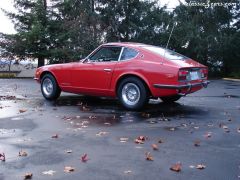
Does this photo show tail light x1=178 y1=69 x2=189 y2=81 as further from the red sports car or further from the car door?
the car door

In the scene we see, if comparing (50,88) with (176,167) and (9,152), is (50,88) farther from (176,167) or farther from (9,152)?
(176,167)

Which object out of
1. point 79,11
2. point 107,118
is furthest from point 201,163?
point 79,11

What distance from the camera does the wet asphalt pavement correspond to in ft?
15.4

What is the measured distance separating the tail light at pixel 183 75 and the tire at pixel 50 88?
12.6ft

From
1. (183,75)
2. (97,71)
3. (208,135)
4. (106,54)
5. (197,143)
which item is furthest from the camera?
(106,54)

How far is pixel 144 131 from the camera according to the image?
6.93 metres

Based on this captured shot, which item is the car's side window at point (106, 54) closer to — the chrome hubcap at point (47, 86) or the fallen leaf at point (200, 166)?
the chrome hubcap at point (47, 86)

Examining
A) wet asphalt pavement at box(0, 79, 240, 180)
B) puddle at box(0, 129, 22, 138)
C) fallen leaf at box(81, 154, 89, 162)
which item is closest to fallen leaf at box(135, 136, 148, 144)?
wet asphalt pavement at box(0, 79, 240, 180)

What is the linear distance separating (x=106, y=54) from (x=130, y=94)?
1.32 m

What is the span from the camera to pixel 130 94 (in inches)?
374

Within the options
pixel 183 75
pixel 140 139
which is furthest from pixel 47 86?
pixel 140 139

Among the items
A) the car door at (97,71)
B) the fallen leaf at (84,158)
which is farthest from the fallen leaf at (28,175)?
the car door at (97,71)

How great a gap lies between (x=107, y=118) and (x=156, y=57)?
195cm

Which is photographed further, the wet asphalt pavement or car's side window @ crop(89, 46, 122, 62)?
car's side window @ crop(89, 46, 122, 62)
